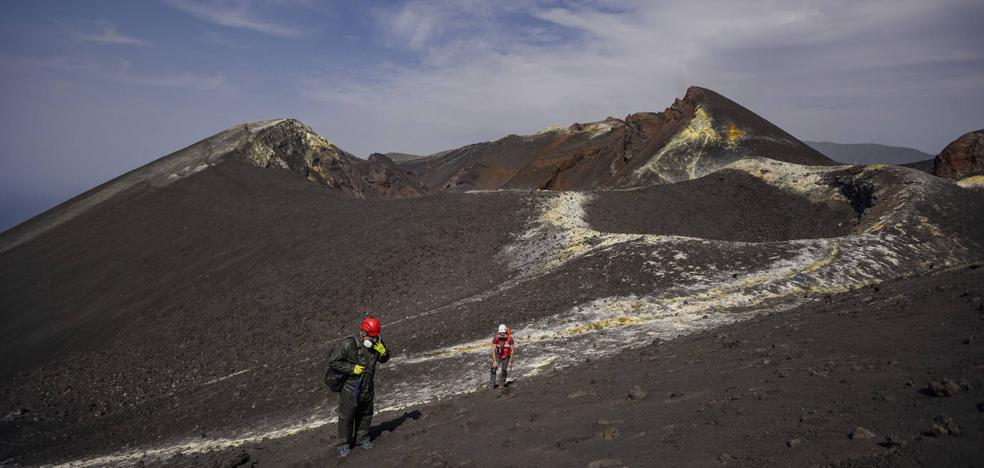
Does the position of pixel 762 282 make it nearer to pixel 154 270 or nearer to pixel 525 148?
pixel 154 270

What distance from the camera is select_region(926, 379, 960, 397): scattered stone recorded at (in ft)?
15.5

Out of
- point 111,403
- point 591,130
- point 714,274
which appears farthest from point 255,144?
point 591,130

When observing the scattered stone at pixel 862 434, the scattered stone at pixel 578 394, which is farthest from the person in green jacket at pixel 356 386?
the scattered stone at pixel 862 434

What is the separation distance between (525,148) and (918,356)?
233 ft

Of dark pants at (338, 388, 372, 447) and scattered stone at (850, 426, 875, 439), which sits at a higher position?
scattered stone at (850, 426, 875, 439)

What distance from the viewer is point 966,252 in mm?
15336

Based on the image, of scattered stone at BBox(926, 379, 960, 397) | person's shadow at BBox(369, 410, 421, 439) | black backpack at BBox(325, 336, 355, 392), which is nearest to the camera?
scattered stone at BBox(926, 379, 960, 397)

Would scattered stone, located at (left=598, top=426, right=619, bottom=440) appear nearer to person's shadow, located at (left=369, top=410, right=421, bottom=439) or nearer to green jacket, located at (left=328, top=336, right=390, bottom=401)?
green jacket, located at (left=328, top=336, right=390, bottom=401)

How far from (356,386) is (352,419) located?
18.0 inches

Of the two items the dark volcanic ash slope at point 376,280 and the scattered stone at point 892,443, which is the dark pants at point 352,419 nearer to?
the dark volcanic ash slope at point 376,280

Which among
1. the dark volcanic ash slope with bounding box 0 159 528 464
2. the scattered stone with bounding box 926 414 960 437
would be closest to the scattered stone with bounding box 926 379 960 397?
the scattered stone with bounding box 926 414 960 437

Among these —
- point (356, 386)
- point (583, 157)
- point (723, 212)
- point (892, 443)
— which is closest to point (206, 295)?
point (356, 386)

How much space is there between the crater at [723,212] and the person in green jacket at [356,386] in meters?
13.0

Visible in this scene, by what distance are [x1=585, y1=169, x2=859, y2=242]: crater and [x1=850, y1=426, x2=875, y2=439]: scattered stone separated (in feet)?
49.4
